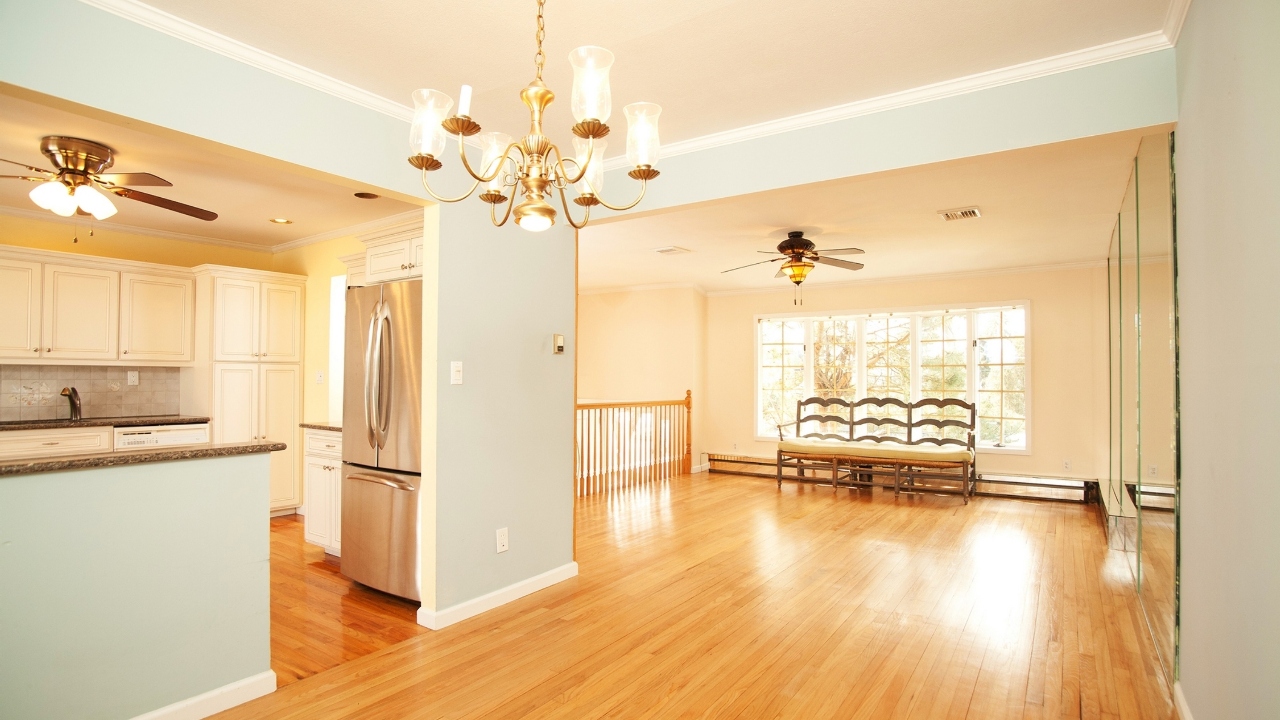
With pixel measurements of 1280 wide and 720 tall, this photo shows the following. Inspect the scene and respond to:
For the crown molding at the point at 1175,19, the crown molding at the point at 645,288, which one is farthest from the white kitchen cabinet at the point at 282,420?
the crown molding at the point at 1175,19

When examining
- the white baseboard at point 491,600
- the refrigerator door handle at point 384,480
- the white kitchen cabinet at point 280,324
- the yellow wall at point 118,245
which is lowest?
the white baseboard at point 491,600

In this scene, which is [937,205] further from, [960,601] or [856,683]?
[856,683]

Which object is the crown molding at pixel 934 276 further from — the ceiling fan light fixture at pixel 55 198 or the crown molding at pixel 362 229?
the ceiling fan light fixture at pixel 55 198

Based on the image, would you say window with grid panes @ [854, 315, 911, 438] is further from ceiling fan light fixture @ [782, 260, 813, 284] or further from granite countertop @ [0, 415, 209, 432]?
granite countertop @ [0, 415, 209, 432]

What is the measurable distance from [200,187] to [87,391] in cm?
225

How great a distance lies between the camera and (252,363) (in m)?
5.26

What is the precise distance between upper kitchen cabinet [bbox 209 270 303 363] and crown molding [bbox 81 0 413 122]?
10.6 ft

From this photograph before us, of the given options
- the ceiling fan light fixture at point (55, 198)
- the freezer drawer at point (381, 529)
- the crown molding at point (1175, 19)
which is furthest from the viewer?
the freezer drawer at point (381, 529)

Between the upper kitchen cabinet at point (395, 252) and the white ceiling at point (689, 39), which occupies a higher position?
the white ceiling at point (689, 39)

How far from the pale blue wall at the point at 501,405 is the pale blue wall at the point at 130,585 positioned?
2.84 feet

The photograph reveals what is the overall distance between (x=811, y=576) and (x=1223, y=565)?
2.29m

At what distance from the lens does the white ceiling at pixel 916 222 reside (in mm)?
3582

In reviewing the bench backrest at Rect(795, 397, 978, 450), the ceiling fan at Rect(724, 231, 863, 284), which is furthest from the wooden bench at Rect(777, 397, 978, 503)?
the ceiling fan at Rect(724, 231, 863, 284)

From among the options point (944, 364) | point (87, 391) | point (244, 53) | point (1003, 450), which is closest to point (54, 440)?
point (87, 391)
